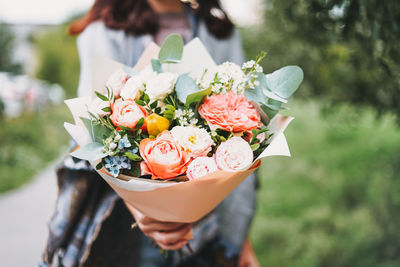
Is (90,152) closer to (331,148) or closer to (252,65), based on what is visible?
(252,65)

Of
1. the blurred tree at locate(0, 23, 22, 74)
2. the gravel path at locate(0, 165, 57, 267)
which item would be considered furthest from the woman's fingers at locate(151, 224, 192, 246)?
the blurred tree at locate(0, 23, 22, 74)

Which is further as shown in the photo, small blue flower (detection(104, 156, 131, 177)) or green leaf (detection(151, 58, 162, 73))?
green leaf (detection(151, 58, 162, 73))

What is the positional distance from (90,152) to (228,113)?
43cm

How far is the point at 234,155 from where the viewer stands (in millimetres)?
1004

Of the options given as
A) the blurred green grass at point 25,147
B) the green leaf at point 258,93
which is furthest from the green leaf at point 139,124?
the blurred green grass at point 25,147

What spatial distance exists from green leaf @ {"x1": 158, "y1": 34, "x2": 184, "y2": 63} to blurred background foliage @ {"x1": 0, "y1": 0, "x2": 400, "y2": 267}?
0.79 meters

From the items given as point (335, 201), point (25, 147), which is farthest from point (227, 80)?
point (25, 147)

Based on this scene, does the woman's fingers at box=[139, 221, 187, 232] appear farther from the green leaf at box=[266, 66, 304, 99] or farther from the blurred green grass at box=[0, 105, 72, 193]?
the blurred green grass at box=[0, 105, 72, 193]

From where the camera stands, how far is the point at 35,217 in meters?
4.77

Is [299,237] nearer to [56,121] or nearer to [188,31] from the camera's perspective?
[188,31]

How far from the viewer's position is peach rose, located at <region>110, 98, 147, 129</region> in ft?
3.38

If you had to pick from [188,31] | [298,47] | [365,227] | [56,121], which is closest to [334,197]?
[365,227]

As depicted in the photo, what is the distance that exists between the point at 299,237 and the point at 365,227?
675mm

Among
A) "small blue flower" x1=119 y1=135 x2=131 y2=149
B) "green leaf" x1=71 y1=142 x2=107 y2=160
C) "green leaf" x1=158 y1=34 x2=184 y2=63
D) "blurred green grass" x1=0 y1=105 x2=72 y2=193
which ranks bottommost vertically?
"blurred green grass" x1=0 y1=105 x2=72 y2=193
